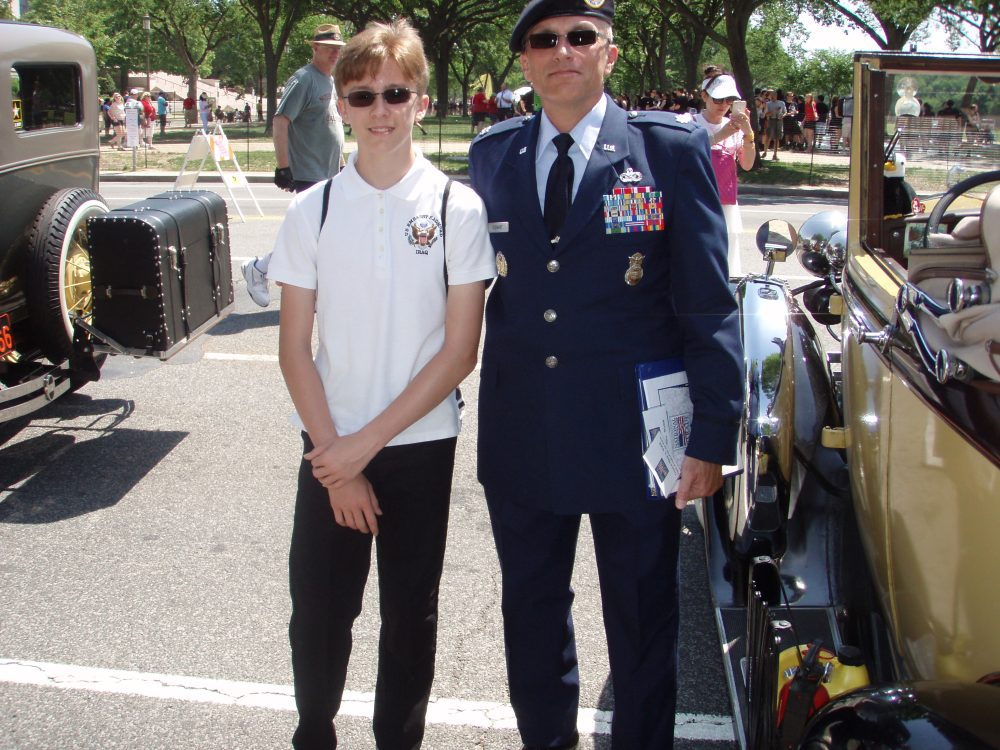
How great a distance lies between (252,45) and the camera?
57.3 metres

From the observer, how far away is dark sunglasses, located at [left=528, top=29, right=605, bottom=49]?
6.98 ft

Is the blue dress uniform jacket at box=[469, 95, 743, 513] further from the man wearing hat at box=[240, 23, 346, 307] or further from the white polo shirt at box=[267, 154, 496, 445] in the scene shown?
the man wearing hat at box=[240, 23, 346, 307]

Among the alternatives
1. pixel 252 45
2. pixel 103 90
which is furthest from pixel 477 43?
pixel 103 90

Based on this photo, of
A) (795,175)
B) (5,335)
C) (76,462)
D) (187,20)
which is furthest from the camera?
(187,20)

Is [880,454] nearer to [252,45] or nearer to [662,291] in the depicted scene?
[662,291]

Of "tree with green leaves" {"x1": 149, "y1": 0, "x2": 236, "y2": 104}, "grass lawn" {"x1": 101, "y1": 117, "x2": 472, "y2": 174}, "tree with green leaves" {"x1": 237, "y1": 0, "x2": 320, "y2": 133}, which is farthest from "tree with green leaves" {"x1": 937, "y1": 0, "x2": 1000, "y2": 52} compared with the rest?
"tree with green leaves" {"x1": 149, "y1": 0, "x2": 236, "y2": 104}

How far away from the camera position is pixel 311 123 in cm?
649

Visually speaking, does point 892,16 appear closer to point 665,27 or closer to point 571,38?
point 665,27

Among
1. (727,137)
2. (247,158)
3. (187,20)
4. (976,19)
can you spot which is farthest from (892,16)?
(187,20)

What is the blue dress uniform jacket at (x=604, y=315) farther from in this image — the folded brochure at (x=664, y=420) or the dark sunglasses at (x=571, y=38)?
the dark sunglasses at (x=571, y=38)

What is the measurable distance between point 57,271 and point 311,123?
2.53 metres

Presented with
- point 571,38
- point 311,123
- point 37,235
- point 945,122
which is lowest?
point 37,235

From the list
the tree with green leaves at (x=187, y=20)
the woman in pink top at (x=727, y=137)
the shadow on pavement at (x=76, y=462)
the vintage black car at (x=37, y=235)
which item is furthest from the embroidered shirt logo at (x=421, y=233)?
the tree with green leaves at (x=187, y=20)

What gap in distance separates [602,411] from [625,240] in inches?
15.0
